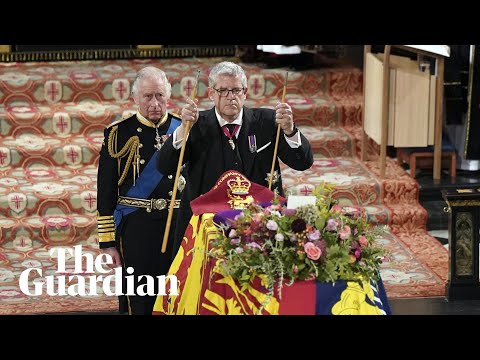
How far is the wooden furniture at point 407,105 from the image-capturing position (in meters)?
9.59

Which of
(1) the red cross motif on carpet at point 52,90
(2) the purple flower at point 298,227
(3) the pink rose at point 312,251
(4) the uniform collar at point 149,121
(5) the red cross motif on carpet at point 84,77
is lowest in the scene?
(3) the pink rose at point 312,251

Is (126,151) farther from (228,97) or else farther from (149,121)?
(228,97)

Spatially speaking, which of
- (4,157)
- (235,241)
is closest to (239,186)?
(235,241)

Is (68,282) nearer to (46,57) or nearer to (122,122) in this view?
(122,122)

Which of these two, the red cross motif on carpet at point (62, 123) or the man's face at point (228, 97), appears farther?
the red cross motif on carpet at point (62, 123)

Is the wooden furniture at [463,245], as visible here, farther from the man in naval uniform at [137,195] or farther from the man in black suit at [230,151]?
the man in naval uniform at [137,195]

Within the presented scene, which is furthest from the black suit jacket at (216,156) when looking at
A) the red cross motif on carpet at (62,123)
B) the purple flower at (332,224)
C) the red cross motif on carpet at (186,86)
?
the red cross motif on carpet at (186,86)

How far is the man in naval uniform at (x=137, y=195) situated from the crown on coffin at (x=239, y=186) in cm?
74

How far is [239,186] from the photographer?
239 inches

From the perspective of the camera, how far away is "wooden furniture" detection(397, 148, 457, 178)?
32.9 ft

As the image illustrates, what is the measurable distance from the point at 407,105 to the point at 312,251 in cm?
462

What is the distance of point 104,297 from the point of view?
8180mm
